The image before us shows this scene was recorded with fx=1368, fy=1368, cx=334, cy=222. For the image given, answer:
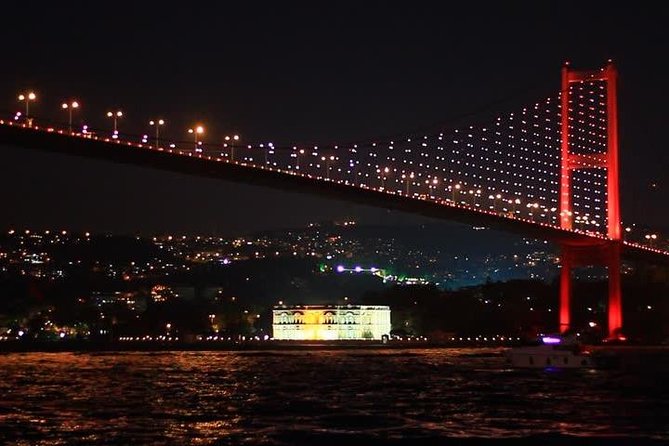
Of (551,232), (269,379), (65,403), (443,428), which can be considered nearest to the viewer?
(443,428)

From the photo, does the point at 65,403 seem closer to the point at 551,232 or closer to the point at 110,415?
the point at 110,415

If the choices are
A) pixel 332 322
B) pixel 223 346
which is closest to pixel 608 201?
pixel 223 346

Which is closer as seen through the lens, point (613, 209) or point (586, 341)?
point (613, 209)

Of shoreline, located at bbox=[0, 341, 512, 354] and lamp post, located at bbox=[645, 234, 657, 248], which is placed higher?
lamp post, located at bbox=[645, 234, 657, 248]

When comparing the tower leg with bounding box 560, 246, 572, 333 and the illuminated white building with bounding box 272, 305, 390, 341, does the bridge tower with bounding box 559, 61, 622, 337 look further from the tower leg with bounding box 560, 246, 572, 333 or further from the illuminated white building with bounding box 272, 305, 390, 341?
the illuminated white building with bounding box 272, 305, 390, 341

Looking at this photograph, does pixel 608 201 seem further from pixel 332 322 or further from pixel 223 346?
pixel 332 322

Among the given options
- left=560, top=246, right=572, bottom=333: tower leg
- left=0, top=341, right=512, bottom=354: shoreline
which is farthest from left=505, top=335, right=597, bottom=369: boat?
left=0, top=341, right=512, bottom=354: shoreline

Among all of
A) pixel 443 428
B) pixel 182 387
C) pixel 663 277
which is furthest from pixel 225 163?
pixel 663 277
